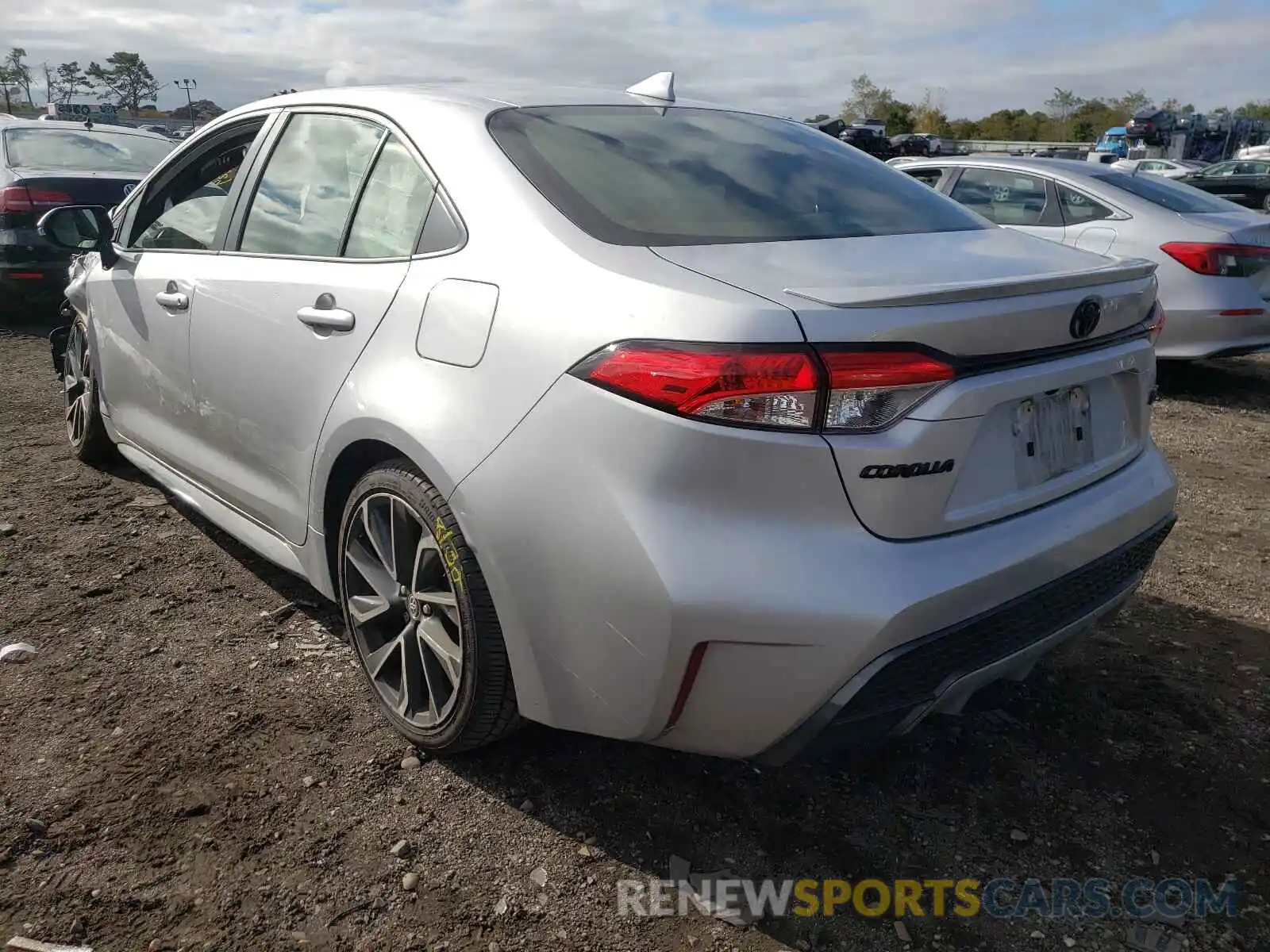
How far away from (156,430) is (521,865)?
7.56 ft

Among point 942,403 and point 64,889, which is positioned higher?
point 942,403

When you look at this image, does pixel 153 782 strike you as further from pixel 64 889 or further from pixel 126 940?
pixel 126 940

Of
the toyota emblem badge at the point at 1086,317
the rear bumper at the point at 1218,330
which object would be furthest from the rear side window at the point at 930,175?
the toyota emblem badge at the point at 1086,317

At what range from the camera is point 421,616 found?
245cm

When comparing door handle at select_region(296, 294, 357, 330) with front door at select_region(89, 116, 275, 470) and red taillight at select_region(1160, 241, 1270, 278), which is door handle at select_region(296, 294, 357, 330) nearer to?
front door at select_region(89, 116, 275, 470)

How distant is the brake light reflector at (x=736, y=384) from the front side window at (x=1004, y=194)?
5.77 meters

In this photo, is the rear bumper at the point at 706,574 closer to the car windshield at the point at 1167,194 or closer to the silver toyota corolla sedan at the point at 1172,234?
the silver toyota corolla sedan at the point at 1172,234

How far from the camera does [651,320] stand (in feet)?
6.06

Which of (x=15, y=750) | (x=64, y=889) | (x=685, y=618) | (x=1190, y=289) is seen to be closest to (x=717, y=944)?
(x=685, y=618)

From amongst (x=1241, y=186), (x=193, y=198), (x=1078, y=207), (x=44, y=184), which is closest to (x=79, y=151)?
(x=44, y=184)

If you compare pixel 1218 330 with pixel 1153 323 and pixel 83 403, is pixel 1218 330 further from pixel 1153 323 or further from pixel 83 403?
pixel 83 403

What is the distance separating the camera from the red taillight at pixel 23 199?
290 inches

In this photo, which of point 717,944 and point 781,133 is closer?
point 717,944

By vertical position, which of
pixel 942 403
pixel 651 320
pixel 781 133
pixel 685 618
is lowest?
pixel 685 618
